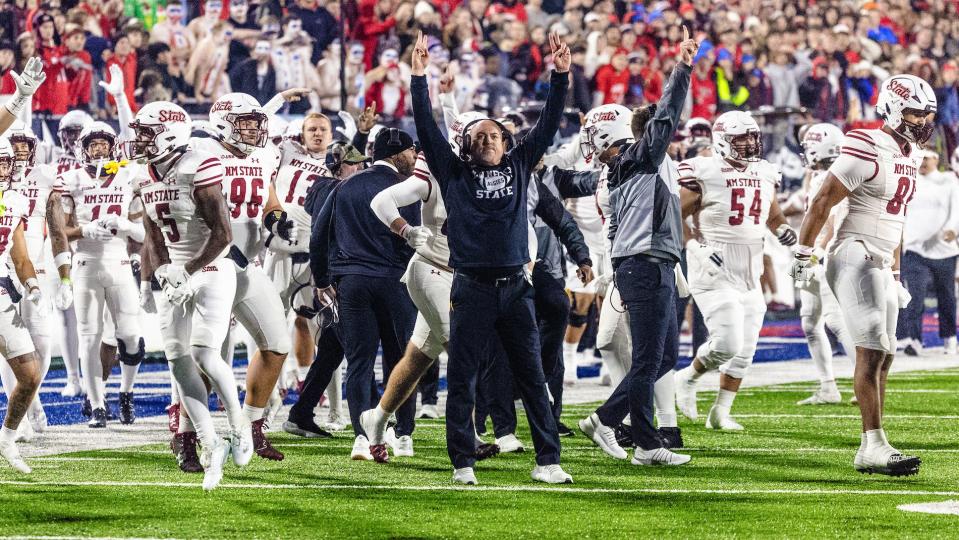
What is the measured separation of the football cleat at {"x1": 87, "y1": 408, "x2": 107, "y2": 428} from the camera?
9930mm

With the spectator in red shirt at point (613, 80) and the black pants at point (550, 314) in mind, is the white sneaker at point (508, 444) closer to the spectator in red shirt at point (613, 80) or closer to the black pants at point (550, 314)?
the black pants at point (550, 314)

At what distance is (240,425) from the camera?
23.8 ft

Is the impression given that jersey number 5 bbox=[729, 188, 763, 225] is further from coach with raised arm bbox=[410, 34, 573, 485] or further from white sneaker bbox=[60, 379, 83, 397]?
white sneaker bbox=[60, 379, 83, 397]

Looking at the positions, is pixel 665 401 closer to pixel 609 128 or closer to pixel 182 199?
pixel 609 128

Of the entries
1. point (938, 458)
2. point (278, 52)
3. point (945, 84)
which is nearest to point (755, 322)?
point (938, 458)

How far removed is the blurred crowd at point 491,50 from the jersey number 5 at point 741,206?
5715 millimetres

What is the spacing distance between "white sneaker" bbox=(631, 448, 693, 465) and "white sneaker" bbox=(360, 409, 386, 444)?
1.28 metres

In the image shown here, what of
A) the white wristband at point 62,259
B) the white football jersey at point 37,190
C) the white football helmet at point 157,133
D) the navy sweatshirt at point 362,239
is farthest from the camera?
the white football jersey at point 37,190

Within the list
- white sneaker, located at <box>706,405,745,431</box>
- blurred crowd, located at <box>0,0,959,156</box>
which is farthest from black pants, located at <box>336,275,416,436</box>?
blurred crowd, located at <box>0,0,959,156</box>

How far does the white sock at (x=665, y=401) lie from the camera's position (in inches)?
335

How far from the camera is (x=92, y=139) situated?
406 inches

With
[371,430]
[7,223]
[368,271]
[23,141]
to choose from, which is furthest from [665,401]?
[23,141]

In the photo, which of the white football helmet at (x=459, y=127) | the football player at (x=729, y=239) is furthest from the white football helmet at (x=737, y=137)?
the white football helmet at (x=459, y=127)

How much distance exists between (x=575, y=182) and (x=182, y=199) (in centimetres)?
237
